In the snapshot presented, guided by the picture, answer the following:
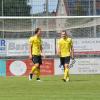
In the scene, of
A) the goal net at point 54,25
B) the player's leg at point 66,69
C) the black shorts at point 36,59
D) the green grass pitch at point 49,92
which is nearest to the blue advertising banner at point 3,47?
the goal net at point 54,25

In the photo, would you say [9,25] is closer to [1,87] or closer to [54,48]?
[54,48]

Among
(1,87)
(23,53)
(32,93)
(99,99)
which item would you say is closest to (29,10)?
(23,53)

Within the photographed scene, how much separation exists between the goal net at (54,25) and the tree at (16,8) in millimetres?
493

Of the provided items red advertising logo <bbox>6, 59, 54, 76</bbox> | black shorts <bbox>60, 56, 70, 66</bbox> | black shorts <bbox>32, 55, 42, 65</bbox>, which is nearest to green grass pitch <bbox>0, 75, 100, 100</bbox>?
black shorts <bbox>32, 55, 42, 65</bbox>

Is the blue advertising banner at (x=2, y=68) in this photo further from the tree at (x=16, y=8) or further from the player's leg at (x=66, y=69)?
the player's leg at (x=66, y=69)

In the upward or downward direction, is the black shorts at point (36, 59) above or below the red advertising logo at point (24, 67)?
above

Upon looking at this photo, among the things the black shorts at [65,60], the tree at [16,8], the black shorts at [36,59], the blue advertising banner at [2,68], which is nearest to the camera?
the black shorts at [36,59]

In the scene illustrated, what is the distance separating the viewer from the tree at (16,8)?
1123 inches

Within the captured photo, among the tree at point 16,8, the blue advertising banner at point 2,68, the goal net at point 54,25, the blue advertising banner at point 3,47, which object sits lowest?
the blue advertising banner at point 2,68

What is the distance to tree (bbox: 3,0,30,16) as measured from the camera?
93.6 feet

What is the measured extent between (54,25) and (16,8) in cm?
215

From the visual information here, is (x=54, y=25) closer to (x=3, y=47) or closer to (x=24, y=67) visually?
(x=3, y=47)

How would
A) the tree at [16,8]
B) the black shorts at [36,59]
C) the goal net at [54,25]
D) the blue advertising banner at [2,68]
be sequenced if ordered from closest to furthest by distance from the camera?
1. the black shorts at [36,59]
2. the blue advertising banner at [2,68]
3. the goal net at [54,25]
4. the tree at [16,8]

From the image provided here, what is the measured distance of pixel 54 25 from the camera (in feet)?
93.0
